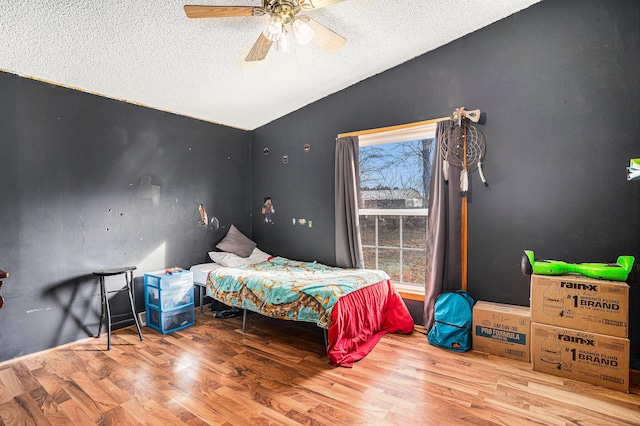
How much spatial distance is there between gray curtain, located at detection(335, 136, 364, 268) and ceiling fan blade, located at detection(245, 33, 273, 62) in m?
1.51

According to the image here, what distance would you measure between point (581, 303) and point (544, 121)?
149 centimetres

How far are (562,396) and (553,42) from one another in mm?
2719

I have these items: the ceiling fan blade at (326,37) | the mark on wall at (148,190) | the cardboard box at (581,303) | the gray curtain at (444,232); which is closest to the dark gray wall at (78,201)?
the mark on wall at (148,190)

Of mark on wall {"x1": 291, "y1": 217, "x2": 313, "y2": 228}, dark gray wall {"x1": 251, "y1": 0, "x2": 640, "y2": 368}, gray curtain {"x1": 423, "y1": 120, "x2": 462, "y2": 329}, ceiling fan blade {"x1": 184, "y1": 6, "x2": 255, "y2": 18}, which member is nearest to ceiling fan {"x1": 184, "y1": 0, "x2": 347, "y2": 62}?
ceiling fan blade {"x1": 184, "y1": 6, "x2": 255, "y2": 18}

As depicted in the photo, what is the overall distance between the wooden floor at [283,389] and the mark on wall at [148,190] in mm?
1489

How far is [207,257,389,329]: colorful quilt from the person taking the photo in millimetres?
2680

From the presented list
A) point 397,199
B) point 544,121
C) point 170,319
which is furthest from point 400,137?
point 170,319

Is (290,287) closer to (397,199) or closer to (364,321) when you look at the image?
(364,321)

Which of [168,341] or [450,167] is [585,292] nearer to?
[450,167]

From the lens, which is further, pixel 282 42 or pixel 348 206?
pixel 348 206

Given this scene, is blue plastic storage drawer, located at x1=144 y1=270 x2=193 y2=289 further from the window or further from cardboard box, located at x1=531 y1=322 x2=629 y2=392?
cardboard box, located at x1=531 y1=322 x2=629 y2=392

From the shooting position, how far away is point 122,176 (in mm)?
3393

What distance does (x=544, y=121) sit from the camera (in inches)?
110

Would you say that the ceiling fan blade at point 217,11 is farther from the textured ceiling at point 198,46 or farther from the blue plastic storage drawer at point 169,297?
the blue plastic storage drawer at point 169,297
